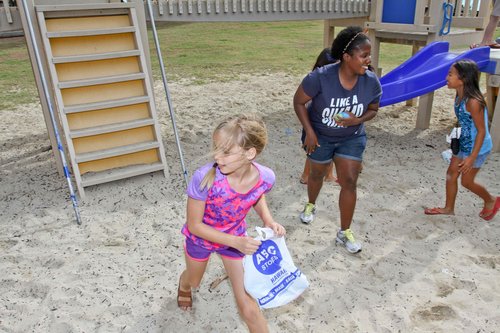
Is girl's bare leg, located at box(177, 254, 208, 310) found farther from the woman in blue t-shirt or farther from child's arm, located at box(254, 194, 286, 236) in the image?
the woman in blue t-shirt

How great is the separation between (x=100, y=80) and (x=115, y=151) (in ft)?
2.45

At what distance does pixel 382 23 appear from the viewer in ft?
20.7

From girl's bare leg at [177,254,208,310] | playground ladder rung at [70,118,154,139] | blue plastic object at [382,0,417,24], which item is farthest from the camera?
blue plastic object at [382,0,417,24]

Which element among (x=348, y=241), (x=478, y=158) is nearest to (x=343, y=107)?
(x=348, y=241)

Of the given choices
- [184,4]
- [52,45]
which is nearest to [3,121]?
[52,45]

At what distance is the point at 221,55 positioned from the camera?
1244 cm

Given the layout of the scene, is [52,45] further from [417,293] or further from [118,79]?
[417,293]

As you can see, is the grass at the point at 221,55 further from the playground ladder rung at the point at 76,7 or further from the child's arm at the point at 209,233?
the child's arm at the point at 209,233

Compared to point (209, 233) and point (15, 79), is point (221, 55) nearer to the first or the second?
point (15, 79)

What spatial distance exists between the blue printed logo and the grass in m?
7.00

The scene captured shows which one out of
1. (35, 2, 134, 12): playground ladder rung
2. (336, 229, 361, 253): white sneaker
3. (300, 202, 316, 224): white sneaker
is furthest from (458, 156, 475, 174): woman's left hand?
(35, 2, 134, 12): playground ladder rung

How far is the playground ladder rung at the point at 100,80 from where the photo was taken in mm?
4297

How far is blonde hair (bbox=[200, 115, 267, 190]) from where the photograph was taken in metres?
1.99

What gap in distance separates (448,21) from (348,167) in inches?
146
